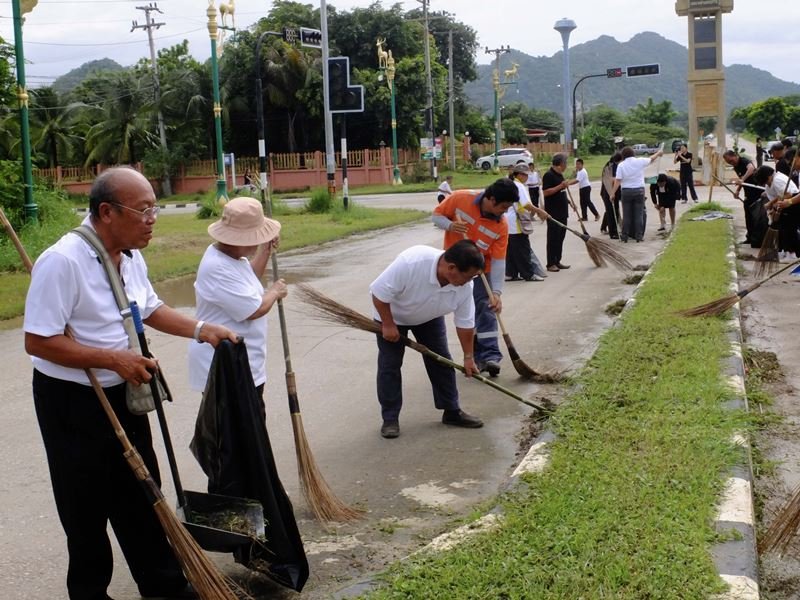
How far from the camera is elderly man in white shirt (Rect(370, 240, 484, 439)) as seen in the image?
555 cm

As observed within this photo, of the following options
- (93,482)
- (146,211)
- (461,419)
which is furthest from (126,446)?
(461,419)

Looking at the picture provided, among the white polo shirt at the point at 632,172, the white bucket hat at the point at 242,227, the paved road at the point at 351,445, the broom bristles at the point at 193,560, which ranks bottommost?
the paved road at the point at 351,445

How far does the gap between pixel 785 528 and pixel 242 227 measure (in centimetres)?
260

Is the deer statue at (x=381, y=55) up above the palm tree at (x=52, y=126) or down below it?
above

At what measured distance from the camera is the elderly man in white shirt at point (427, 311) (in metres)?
5.55

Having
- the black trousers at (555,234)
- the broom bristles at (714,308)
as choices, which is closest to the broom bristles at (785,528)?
the broom bristles at (714,308)

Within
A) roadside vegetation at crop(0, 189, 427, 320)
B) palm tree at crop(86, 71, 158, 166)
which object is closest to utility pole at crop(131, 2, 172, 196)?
palm tree at crop(86, 71, 158, 166)

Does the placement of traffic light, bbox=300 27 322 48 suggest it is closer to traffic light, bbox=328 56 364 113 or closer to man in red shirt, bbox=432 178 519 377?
traffic light, bbox=328 56 364 113

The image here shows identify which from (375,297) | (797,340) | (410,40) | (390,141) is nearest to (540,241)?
(797,340)

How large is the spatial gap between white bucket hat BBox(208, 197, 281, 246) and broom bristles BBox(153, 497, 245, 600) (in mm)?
1397

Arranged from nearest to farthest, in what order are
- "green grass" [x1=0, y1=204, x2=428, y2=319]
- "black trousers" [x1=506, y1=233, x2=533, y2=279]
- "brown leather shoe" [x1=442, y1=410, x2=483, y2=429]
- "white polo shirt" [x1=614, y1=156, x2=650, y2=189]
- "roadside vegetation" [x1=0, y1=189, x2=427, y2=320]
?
"brown leather shoe" [x1=442, y1=410, x2=483, y2=429] < "black trousers" [x1=506, y1=233, x2=533, y2=279] < "green grass" [x1=0, y1=204, x2=428, y2=319] < "roadside vegetation" [x1=0, y1=189, x2=427, y2=320] < "white polo shirt" [x1=614, y1=156, x2=650, y2=189]

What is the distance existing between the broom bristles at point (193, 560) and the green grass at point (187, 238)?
27.0ft

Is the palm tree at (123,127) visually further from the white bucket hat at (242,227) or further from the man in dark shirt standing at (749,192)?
the white bucket hat at (242,227)

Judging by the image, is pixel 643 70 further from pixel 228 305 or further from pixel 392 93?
pixel 228 305
